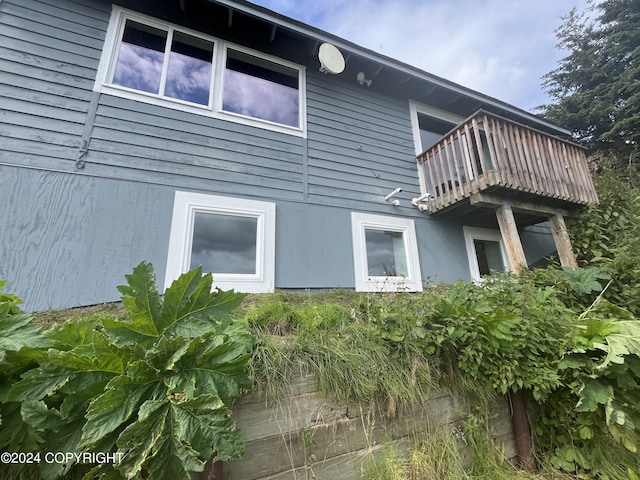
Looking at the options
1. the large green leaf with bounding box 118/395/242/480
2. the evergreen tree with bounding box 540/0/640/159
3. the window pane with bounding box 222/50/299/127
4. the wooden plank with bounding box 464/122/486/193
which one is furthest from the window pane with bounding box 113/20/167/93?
the evergreen tree with bounding box 540/0/640/159

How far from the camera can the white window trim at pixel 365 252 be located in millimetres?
4258

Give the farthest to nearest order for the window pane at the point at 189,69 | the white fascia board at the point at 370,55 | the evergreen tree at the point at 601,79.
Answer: the evergreen tree at the point at 601,79 → the white fascia board at the point at 370,55 → the window pane at the point at 189,69

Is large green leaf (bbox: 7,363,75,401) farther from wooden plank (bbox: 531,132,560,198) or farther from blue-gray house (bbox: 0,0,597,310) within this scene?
wooden plank (bbox: 531,132,560,198)

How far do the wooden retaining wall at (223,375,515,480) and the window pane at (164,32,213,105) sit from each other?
13.9 feet

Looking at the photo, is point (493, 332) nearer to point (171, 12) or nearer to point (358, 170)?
Result: point (358, 170)

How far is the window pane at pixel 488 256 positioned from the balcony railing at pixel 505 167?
1178 mm

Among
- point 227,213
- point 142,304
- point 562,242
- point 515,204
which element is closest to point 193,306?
point 142,304

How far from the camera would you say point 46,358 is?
1.00m

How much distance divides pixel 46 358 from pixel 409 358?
1.98m

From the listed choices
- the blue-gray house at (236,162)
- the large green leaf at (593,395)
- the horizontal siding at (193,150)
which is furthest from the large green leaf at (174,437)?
the horizontal siding at (193,150)

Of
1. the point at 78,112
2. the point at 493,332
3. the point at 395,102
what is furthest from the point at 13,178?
the point at 395,102

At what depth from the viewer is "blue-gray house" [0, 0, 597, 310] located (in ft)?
10.0

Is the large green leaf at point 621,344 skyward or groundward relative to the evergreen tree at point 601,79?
groundward

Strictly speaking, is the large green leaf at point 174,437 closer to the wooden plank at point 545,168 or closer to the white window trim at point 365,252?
the white window trim at point 365,252
